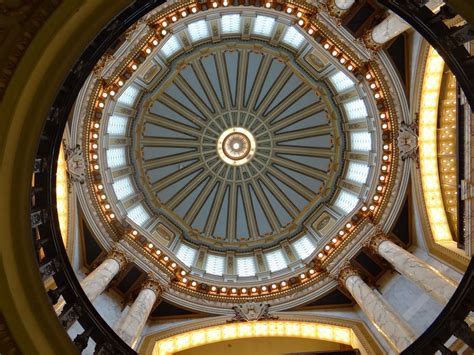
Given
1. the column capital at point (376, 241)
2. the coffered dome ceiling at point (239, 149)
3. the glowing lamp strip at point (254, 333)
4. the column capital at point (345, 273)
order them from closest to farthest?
the glowing lamp strip at point (254, 333) < the column capital at point (376, 241) < the coffered dome ceiling at point (239, 149) < the column capital at point (345, 273)

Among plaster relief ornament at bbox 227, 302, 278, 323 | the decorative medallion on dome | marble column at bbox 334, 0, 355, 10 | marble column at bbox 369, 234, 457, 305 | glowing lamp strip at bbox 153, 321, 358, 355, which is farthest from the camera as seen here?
the decorative medallion on dome

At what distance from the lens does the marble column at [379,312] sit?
51.0 feet

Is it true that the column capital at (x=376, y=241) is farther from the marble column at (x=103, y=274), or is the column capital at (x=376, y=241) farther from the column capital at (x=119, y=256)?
the marble column at (x=103, y=274)

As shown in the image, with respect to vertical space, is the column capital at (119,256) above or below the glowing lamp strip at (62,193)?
below

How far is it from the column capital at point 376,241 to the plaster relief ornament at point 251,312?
232 inches

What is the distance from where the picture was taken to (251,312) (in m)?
21.1

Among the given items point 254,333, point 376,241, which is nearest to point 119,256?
point 254,333

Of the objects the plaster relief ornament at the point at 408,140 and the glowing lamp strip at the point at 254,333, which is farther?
the glowing lamp strip at the point at 254,333

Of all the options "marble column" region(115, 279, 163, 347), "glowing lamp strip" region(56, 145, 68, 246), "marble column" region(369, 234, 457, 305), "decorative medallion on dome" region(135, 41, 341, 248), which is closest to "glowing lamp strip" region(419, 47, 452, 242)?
"marble column" region(369, 234, 457, 305)

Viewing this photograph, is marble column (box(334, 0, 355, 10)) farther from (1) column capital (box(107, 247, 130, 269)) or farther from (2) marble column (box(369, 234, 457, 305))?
(1) column capital (box(107, 247, 130, 269))

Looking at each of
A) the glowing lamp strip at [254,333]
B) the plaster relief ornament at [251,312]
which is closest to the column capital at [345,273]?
the glowing lamp strip at [254,333]

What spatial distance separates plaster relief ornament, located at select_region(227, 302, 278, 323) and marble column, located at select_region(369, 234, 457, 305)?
6179 mm

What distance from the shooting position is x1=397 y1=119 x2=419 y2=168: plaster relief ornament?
19.2 m

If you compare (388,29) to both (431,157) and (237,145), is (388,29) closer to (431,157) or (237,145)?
(431,157)
